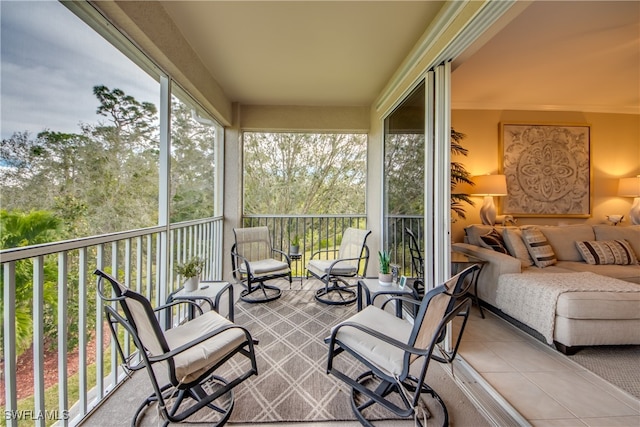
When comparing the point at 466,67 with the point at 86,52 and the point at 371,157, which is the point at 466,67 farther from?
the point at 86,52

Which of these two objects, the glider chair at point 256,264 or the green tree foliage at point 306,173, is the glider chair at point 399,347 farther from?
the green tree foliage at point 306,173

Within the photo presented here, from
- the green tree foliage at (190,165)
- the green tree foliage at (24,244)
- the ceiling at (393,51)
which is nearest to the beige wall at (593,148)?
the ceiling at (393,51)

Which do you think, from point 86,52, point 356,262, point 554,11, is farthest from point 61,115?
point 554,11

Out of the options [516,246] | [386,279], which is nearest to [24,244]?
[386,279]

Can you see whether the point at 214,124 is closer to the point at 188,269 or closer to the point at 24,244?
the point at 188,269

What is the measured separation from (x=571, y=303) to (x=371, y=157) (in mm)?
2806

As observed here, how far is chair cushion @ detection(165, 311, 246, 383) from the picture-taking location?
1.22 meters

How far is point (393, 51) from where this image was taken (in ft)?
8.06

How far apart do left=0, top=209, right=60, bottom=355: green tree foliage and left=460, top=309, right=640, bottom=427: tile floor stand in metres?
2.70

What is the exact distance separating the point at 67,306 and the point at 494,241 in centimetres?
387

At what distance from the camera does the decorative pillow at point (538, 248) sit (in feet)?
9.10

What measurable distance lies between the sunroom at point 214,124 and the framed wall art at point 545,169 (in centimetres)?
24

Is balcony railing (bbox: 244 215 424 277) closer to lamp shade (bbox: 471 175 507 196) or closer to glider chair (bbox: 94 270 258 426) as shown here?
lamp shade (bbox: 471 175 507 196)

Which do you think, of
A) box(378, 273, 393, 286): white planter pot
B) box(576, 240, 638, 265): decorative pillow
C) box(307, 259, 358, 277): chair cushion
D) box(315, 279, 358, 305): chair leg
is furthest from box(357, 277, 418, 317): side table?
box(576, 240, 638, 265): decorative pillow
